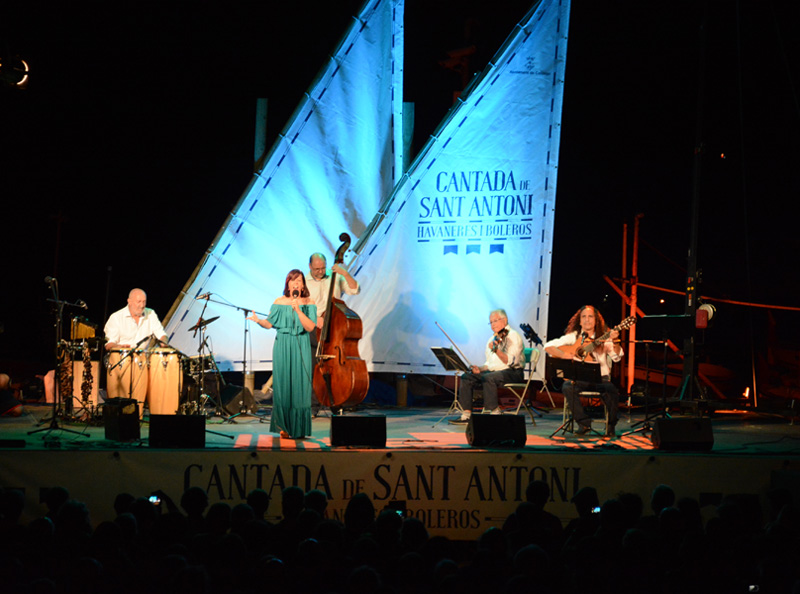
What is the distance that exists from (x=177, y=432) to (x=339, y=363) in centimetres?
213

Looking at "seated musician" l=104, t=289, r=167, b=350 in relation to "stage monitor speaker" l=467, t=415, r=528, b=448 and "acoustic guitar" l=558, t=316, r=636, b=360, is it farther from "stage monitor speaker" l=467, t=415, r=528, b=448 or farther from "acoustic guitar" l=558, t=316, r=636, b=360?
"acoustic guitar" l=558, t=316, r=636, b=360

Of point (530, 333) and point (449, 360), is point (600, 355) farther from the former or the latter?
point (449, 360)

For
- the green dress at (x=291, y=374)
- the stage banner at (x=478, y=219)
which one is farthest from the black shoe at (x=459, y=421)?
the green dress at (x=291, y=374)

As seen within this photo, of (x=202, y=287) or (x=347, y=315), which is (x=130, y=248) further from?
(x=347, y=315)

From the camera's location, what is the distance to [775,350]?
13.6m

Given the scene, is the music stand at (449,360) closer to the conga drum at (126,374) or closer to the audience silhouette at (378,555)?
the conga drum at (126,374)

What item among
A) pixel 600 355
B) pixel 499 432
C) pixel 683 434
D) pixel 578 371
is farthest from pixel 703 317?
pixel 499 432

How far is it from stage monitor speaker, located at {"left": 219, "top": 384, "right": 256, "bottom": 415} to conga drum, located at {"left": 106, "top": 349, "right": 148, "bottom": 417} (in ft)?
4.24

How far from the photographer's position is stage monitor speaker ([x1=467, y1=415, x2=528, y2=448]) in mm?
6180

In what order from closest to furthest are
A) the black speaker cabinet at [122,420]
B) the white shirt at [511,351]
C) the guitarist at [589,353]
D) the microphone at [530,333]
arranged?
the black speaker cabinet at [122,420] → the guitarist at [589,353] → the microphone at [530,333] → the white shirt at [511,351]

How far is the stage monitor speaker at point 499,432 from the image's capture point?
6.18 metres

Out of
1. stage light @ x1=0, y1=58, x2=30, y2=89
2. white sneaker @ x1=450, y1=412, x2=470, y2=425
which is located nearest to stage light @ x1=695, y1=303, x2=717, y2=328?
white sneaker @ x1=450, y1=412, x2=470, y2=425

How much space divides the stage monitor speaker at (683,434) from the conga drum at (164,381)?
4.90 meters

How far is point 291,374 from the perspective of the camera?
7.02m
